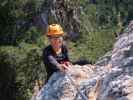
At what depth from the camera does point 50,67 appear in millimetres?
4934

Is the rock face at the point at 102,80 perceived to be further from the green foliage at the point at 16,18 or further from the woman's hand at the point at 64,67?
the green foliage at the point at 16,18

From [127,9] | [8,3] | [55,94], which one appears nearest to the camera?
[55,94]

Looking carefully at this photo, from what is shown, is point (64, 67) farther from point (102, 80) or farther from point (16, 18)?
point (16, 18)

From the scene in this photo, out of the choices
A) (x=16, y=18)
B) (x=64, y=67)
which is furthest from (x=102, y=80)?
(x=16, y=18)

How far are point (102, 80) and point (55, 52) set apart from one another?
979mm

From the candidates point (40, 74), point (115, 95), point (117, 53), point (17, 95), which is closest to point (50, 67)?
point (117, 53)

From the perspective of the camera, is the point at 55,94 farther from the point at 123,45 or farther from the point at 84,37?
the point at 84,37

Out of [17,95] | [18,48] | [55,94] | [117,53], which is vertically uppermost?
[117,53]

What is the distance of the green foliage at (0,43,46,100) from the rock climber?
760 centimetres

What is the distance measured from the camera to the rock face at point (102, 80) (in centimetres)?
378

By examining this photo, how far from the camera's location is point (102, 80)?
4168 millimetres

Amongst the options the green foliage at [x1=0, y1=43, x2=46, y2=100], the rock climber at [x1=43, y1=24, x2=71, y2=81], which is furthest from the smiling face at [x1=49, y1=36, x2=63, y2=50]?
the green foliage at [x1=0, y1=43, x2=46, y2=100]

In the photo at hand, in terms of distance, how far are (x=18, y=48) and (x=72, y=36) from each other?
1.51 metres

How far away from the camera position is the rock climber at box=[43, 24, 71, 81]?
4.85 m
